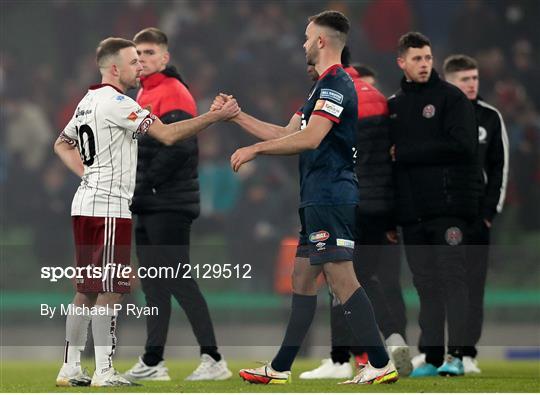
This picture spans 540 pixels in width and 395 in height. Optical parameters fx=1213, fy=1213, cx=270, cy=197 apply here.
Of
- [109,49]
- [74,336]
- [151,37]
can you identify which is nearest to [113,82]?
[109,49]

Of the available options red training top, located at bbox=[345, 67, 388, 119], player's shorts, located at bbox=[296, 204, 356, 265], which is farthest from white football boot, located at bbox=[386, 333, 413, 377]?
red training top, located at bbox=[345, 67, 388, 119]

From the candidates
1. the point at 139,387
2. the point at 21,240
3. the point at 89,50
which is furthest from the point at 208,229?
the point at 139,387

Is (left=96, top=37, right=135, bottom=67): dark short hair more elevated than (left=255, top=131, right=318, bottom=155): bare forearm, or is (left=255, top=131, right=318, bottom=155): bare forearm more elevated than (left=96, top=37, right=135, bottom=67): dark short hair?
(left=96, top=37, right=135, bottom=67): dark short hair

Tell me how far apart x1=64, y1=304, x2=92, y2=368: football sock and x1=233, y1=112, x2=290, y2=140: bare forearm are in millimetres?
1369

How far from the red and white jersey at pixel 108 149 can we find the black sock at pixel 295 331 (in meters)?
1.05

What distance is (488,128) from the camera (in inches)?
332

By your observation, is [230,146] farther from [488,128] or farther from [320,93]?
[320,93]

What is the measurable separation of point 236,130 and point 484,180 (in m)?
6.16

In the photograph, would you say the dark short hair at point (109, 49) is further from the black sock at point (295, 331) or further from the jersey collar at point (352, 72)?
the black sock at point (295, 331)

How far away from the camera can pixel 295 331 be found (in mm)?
6512

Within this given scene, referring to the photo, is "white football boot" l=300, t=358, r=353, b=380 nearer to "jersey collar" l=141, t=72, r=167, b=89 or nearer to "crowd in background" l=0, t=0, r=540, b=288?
"jersey collar" l=141, t=72, r=167, b=89

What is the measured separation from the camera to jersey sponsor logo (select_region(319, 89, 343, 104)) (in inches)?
246

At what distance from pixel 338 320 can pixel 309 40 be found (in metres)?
1.94

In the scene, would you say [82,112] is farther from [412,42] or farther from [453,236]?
[453,236]
